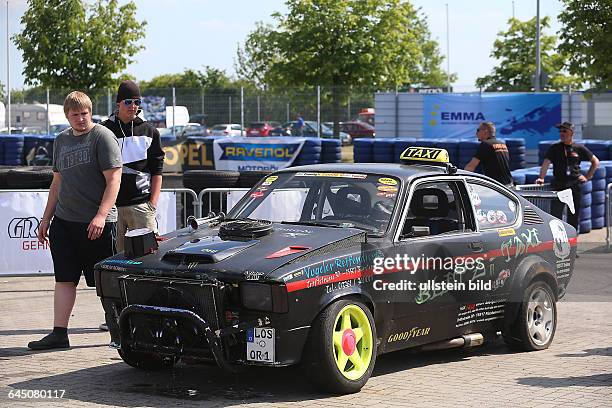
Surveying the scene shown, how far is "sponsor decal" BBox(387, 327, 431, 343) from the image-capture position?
747cm

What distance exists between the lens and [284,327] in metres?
6.66

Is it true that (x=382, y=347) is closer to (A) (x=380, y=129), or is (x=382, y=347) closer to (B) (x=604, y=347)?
(B) (x=604, y=347)

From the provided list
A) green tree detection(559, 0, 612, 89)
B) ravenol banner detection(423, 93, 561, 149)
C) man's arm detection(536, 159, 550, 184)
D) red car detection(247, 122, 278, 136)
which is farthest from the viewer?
red car detection(247, 122, 278, 136)

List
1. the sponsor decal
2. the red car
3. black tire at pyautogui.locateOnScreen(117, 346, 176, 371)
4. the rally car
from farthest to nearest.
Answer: the red car → black tire at pyautogui.locateOnScreen(117, 346, 176, 371) → the sponsor decal → the rally car

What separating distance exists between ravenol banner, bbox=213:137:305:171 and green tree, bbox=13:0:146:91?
10950mm

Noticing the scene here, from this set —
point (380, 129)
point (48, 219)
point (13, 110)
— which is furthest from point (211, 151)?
point (48, 219)

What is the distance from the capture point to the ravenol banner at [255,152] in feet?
101

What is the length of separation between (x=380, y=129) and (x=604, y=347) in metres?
27.6

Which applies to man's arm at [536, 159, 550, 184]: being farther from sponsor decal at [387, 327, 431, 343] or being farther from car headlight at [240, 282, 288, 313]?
car headlight at [240, 282, 288, 313]

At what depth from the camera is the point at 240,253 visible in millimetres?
7012

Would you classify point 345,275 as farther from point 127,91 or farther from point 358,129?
point 358,129

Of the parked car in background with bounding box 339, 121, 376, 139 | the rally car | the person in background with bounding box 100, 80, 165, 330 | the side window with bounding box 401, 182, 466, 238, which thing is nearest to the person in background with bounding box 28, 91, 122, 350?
the person in background with bounding box 100, 80, 165, 330

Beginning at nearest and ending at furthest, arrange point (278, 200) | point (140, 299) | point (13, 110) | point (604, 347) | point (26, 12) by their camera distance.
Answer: point (140, 299) → point (278, 200) → point (604, 347) → point (26, 12) → point (13, 110)

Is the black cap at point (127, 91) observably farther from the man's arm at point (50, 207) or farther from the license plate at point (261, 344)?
the license plate at point (261, 344)
